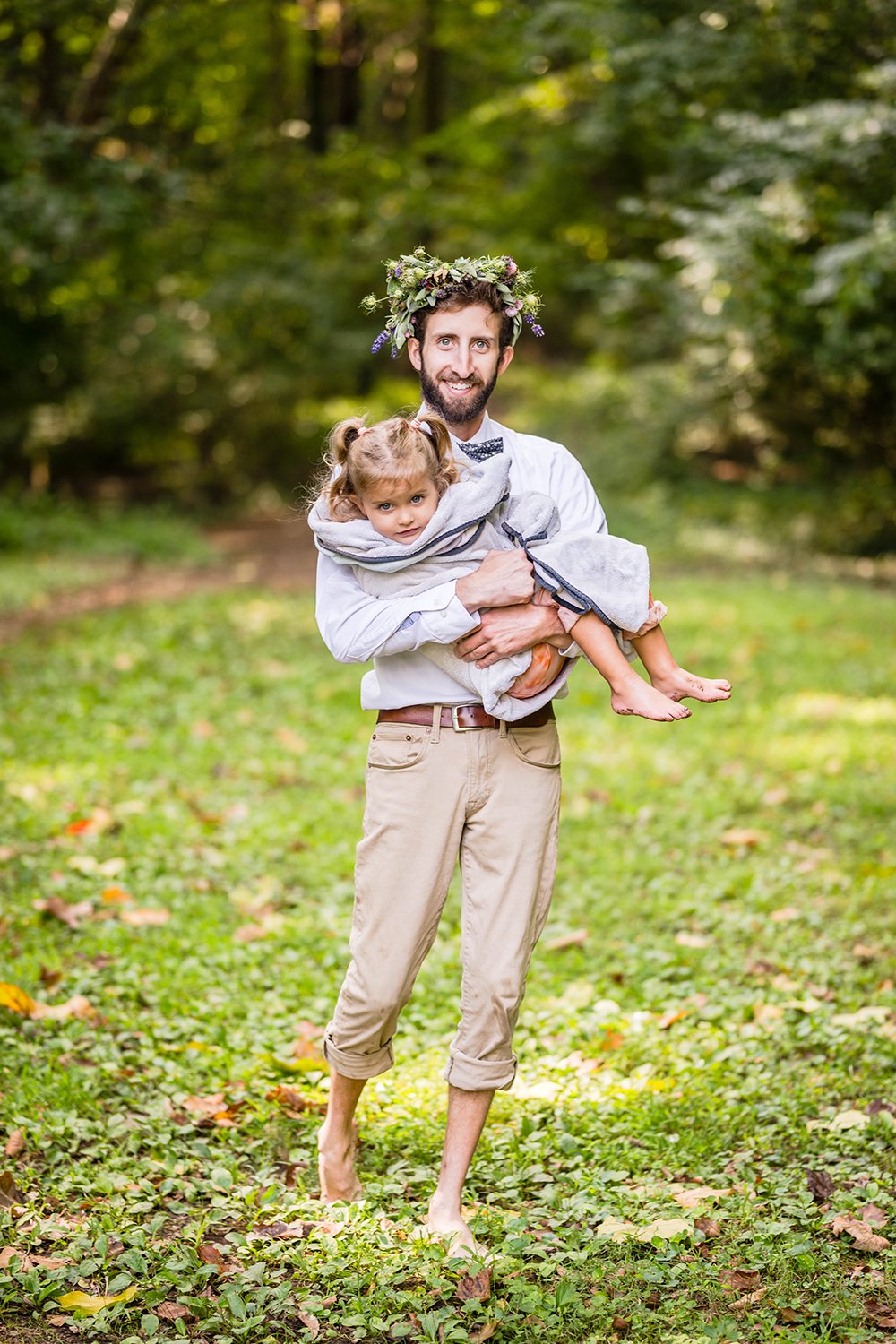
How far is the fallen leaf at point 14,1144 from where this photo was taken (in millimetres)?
3674

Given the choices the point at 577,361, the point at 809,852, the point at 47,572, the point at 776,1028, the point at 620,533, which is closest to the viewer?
the point at 776,1028

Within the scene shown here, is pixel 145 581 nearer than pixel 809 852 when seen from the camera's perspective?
No

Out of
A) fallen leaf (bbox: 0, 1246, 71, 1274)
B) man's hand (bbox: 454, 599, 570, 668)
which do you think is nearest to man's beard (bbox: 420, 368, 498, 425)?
man's hand (bbox: 454, 599, 570, 668)

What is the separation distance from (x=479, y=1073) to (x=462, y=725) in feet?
2.90

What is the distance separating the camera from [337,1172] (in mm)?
3512

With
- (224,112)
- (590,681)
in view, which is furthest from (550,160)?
(590,681)

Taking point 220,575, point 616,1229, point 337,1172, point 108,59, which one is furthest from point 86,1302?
point 108,59

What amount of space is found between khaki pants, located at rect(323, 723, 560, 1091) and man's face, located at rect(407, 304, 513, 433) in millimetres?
821

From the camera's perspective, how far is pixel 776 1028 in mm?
4449

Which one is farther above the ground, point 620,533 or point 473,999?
point 620,533

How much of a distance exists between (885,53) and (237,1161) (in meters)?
9.09

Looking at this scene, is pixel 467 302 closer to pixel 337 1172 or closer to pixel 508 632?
pixel 508 632

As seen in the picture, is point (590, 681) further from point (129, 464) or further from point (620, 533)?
point (129, 464)

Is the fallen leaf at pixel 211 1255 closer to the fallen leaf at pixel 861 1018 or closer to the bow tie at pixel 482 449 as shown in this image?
the bow tie at pixel 482 449
